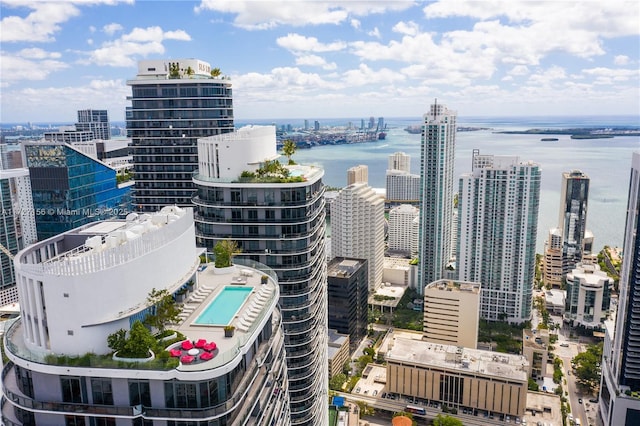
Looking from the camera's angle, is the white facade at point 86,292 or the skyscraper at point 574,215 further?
the skyscraper at point 574,215

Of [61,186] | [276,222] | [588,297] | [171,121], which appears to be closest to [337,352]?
[171,121]

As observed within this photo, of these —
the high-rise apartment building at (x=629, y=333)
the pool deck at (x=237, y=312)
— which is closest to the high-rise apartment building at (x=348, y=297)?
the high-rise apartment building at (x=629, y=333)

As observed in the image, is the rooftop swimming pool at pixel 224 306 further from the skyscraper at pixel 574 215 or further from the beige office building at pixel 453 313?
the skyscraper at pixel 574 215

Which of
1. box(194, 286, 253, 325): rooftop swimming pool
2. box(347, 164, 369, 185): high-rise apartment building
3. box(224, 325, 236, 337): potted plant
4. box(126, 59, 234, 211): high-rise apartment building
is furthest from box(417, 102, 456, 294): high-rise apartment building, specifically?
box(224, 325, 236, 337): potted plant

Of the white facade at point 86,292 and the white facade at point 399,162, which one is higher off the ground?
the white facade at point 86,292

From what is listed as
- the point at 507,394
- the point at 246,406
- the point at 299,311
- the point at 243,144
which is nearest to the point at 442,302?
the point at 507,394

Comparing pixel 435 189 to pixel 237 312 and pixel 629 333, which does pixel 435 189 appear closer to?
pixel 629 333
